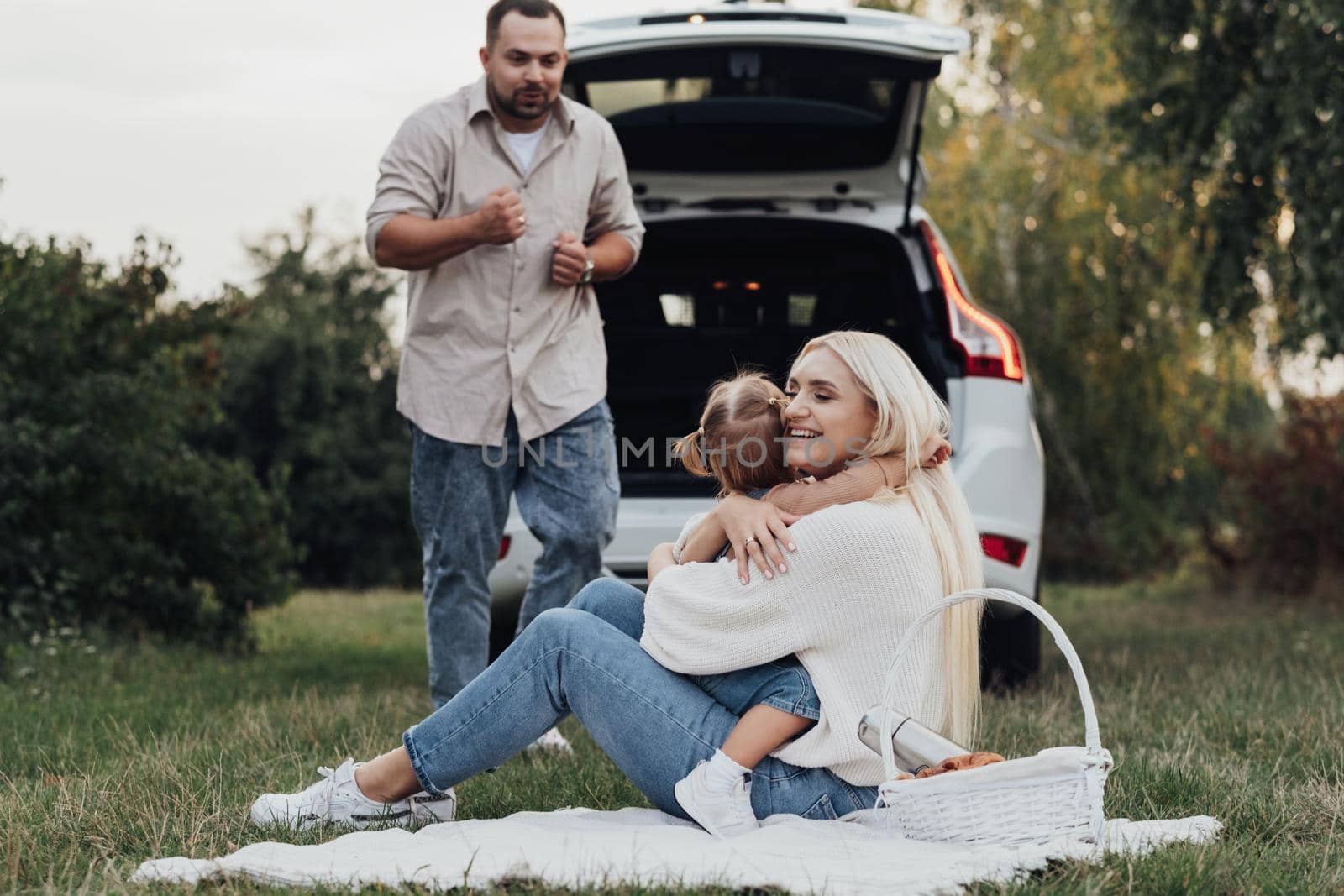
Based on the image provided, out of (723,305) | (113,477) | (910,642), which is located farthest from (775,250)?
(113,477)

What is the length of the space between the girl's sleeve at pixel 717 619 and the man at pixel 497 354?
3.77ft

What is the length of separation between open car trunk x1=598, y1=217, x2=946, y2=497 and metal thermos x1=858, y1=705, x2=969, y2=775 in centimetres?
226

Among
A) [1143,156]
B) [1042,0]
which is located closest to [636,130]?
[1143,156]

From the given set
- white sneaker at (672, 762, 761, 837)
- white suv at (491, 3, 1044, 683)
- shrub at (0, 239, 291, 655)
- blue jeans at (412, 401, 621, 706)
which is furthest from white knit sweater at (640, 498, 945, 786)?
shrub at (0, 239, 291, 655)

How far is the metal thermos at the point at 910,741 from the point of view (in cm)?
240

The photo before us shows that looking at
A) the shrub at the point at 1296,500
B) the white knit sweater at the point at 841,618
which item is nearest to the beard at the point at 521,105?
the white knit sweater at the point at 841,618

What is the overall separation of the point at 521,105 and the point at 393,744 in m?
1.63

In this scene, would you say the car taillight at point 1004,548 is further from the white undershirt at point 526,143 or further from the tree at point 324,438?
the tree at point 324,438

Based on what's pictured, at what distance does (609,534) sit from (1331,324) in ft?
13.2

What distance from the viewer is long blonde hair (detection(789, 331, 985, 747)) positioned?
2562mm

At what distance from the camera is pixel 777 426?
277cm

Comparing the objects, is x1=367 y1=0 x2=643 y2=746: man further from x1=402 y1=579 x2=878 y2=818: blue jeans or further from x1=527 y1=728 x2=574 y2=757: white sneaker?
x1=402 y1=579 x2=878 y2=818: blue jeans

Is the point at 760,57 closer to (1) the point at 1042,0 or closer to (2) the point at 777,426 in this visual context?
(2) the point at 777,426

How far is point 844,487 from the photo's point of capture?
2586 mm
